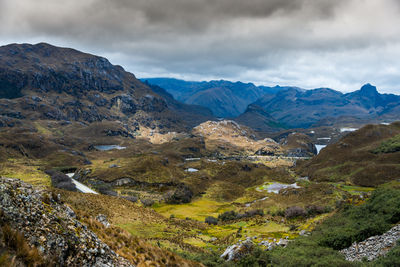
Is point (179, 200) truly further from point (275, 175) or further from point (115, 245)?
point (115, 245)

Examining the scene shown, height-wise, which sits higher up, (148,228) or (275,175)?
(148,228)

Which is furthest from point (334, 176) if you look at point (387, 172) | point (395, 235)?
point (395, 235)

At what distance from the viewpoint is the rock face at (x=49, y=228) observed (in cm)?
1052

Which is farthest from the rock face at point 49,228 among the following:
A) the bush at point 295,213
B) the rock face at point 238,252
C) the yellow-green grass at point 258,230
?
the bush at point 295,213

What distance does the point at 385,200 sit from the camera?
3650cm

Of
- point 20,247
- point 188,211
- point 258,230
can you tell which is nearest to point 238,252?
point 20,247

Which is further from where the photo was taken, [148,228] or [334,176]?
[334,176]

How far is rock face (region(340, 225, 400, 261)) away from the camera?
24972 mm

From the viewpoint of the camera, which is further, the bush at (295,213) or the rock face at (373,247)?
the bush at (295,213)

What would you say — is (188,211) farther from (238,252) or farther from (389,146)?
(389,146)

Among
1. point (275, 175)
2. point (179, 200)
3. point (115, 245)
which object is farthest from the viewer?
point (275, 175)

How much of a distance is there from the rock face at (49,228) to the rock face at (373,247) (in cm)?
2474

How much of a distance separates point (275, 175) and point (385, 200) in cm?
15157

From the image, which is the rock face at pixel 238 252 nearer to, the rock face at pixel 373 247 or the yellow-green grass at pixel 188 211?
the rock face at pixel 373 247
